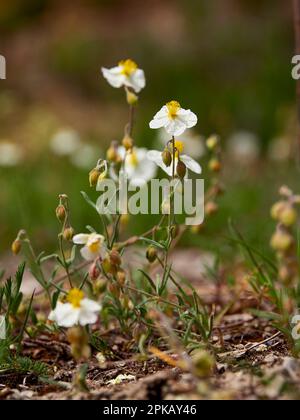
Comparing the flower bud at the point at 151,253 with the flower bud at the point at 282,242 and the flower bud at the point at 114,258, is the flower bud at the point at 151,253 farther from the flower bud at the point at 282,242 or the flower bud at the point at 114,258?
the flower bud at the point at 282,242

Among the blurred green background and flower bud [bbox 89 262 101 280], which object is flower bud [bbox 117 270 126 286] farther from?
the blurred green background

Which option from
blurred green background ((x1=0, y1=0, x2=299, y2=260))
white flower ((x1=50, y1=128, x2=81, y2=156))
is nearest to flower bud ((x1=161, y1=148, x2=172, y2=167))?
white flower ((x1=50, y1=128, x2=81, y2=156))

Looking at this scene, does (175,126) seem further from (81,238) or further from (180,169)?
(81,238)

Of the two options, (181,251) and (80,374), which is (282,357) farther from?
(181,251)

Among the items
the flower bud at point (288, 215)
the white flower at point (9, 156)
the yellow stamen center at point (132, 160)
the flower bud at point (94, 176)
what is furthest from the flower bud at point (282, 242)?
the white flower at point (9, 156)

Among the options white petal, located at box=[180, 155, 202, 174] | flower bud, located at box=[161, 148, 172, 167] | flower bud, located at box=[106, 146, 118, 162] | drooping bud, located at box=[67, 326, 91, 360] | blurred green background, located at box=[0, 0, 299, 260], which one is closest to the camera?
drooping bud, located at box=[67, 326, 91, 360]
